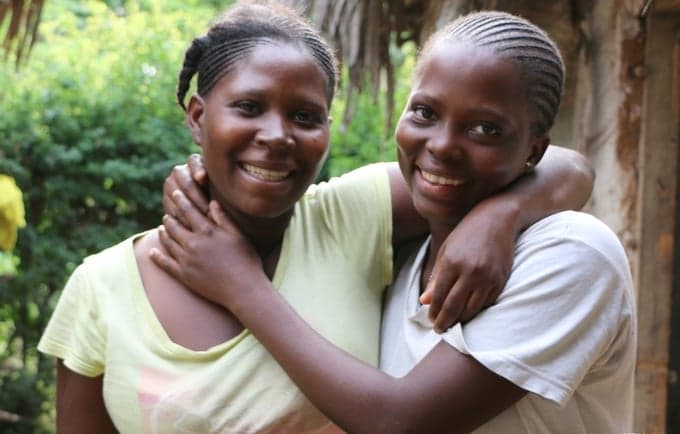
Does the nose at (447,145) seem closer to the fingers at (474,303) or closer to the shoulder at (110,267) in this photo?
the fingers at (474,303)

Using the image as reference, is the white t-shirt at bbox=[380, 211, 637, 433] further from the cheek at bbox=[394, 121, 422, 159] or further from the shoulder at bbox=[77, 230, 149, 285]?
the shoulder at bbox=[77, 230, 149, 285]

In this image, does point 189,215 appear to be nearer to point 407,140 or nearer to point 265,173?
point 265,173

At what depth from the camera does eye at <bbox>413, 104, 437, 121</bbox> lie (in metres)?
1.90

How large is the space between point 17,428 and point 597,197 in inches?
180

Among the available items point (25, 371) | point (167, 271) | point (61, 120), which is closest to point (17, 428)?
point (25, 371)

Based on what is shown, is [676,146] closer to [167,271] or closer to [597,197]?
[597,197]

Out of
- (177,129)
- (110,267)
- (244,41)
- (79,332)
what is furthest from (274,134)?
(177,129)

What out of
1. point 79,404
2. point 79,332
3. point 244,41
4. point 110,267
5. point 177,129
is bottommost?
point 177,129

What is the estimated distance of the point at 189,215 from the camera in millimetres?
2143

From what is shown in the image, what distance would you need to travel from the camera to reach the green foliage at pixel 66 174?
6547 millimetres

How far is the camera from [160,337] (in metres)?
2.04

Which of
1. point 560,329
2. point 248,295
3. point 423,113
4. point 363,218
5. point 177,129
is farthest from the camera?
point 177,129

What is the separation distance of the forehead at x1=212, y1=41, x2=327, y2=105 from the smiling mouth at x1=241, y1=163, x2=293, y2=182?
160 millimetres

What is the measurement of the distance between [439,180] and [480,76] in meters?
0.21
